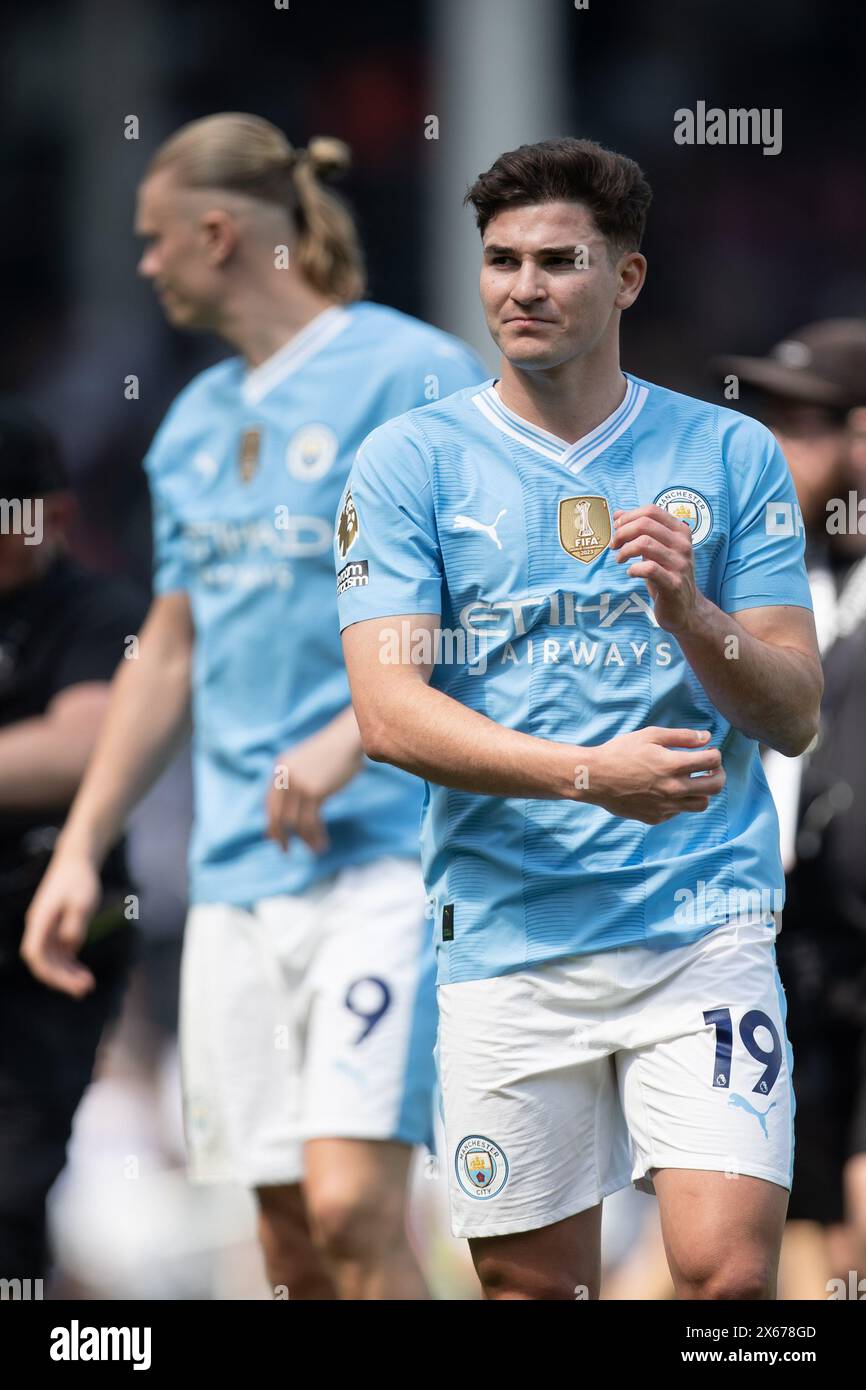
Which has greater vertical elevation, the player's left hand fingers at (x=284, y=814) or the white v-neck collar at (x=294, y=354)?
the white v-neck collar at (x=294, y=354)

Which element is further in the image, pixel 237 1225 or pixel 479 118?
pixel 479 118

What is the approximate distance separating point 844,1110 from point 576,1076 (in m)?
2.09

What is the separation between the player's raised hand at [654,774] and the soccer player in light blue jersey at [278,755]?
1.57m

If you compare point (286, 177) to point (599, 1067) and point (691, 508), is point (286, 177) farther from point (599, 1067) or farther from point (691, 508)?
point (599, 1067)

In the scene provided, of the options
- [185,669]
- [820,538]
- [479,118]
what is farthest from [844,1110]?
[479,118]

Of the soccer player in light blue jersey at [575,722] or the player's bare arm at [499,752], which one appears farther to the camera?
the soccer player in light blue jersey at [575,722]

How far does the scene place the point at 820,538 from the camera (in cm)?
585

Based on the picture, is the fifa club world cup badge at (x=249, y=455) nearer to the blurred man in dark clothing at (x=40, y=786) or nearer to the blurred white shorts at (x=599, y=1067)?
the blurred man in dark clothing at (x=40, y=786)

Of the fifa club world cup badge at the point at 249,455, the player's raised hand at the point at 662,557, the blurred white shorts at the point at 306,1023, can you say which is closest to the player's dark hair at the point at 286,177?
the fifa club world cup badge at the point at 249,455

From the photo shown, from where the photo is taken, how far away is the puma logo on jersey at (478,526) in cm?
383

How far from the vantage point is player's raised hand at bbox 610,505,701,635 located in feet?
11.5
